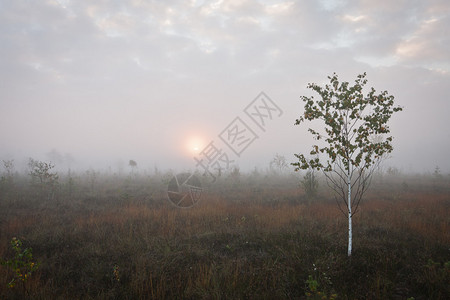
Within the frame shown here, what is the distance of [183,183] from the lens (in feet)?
47.2

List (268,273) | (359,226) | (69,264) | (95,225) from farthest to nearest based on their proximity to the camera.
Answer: (95,225), (359,226), (69,264), (268,273)

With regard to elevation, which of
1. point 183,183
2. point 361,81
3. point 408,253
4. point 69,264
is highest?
point 361,81

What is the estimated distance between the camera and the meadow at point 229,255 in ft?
13.6

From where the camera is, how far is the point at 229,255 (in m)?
5.69

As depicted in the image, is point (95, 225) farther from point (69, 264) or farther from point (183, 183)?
point (183, 183)

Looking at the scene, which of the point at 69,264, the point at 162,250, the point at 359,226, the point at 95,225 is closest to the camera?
the point at 69,264

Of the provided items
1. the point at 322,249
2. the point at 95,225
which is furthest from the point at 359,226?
the point at 95,225

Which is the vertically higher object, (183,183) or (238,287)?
(183,183)

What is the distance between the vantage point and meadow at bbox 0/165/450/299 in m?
4.13

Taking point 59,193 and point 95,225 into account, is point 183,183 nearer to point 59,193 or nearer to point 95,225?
point 95,225

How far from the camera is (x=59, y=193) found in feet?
47.3

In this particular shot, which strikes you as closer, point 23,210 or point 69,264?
point 69,264

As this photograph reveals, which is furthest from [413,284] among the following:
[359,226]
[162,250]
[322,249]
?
[162,250]

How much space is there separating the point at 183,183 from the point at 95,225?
6593mm
